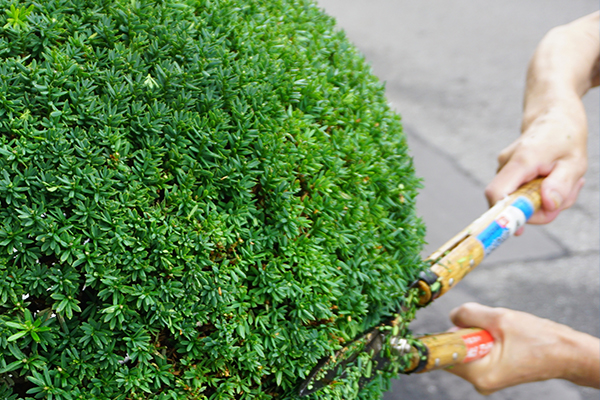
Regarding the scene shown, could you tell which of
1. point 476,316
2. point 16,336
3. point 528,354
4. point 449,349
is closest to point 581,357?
point 528,354

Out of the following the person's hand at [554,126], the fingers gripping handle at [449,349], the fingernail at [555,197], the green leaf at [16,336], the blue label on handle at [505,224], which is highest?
the person's hand at [554,126]

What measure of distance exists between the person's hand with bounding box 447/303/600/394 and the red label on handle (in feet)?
0.08

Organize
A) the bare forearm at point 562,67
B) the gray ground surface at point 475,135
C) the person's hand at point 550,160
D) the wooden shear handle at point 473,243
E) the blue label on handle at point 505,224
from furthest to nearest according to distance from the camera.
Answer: the gray ground surface at point 475,135 < the bare forearm at point 562,67 < the person's hand at point 550,160 < the blue label on handle at point 505,224 < the wooden shear handle at point 473,243

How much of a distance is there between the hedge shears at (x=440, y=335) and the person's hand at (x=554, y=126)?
0.21ft

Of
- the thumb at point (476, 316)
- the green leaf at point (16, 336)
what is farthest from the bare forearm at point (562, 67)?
the green leaf at point (16, 336)

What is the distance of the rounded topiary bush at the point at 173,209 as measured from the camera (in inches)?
40.1

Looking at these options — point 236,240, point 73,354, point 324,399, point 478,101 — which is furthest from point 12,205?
point 478,101

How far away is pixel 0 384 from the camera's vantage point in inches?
40.5

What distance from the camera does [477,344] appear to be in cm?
182

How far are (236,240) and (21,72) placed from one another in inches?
21.8

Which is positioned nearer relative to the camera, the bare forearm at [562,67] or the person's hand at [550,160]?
the person's hand at [550,160]

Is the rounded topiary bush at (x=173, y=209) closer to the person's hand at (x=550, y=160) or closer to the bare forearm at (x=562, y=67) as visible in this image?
the person's hand at (x=550, y=160)

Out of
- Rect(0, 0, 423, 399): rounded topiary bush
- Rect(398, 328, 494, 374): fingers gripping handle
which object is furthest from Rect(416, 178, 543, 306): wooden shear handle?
Rect(0, 0, 423, 399): rounded topiary bush

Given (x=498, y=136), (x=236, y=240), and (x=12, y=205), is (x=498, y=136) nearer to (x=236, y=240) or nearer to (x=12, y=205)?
(x=236, y=240)
